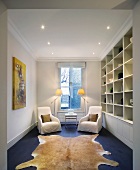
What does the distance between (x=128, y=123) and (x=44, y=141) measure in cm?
230

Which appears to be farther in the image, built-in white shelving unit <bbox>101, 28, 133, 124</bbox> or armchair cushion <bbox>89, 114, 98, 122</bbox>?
armchair cushion <bbox>89, 114, 98, 122</bbox>

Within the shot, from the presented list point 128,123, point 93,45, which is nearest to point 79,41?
point 93,45

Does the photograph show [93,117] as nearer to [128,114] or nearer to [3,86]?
[128,114]

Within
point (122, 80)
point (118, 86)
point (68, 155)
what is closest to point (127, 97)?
point (122, 80)

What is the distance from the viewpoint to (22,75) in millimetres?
4949

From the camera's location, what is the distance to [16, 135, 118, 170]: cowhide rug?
2852 mm

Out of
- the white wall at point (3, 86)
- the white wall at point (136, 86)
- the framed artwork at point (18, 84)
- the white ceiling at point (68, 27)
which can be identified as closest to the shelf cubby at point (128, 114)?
the white ceiling at point (68, 27)

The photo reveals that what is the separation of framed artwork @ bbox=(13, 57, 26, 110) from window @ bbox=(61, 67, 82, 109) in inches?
110

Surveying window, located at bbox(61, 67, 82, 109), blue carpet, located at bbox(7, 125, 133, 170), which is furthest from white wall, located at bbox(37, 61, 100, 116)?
blue carpet, located at bbox(7, 125, 133, 170)

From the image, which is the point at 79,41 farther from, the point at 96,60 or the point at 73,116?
the point at 73,116

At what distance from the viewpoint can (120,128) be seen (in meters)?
4.64

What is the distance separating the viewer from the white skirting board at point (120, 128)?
3980 mm

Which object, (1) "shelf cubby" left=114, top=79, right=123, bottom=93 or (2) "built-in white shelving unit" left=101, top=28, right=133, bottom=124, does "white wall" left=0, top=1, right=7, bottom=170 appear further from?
(1) "shelf cubby" left=114, top=79, right=123, bottom=93

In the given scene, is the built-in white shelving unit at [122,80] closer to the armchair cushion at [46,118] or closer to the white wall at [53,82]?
the white wall at [53,82]
